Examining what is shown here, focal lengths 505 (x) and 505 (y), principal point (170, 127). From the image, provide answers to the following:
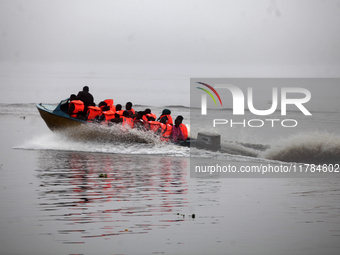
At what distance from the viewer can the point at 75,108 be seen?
15.7 m

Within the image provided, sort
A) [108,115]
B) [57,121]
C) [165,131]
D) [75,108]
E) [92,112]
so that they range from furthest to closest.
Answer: [57,121] < [75,108] < [92,112] < [108,115] < [165,131]

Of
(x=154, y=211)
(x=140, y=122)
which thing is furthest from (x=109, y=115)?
(x=154, y=211)

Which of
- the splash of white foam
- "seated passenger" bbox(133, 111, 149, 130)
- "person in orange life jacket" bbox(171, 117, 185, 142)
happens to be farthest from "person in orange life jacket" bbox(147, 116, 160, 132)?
the splash of white foam

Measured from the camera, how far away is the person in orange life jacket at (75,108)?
15648 millimetres

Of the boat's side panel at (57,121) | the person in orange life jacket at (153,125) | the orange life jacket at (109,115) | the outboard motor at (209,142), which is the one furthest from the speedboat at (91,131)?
the outboard motor at (209,142)

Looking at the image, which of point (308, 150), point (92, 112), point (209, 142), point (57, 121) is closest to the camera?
point (308, 150)

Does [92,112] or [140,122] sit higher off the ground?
[92,112]

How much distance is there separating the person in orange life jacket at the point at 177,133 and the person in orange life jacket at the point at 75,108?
120 inches

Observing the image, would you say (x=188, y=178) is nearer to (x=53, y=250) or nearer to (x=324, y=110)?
(x=53, y=250)

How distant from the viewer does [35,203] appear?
8.07 m

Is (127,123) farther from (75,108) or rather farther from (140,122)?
(75,108)

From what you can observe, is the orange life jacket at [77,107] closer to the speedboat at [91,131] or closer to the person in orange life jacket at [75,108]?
the person in orange life jacket at [75,108]

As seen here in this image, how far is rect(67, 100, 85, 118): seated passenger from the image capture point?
616 inches

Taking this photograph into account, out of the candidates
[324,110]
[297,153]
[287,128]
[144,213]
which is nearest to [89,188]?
[144,213]
